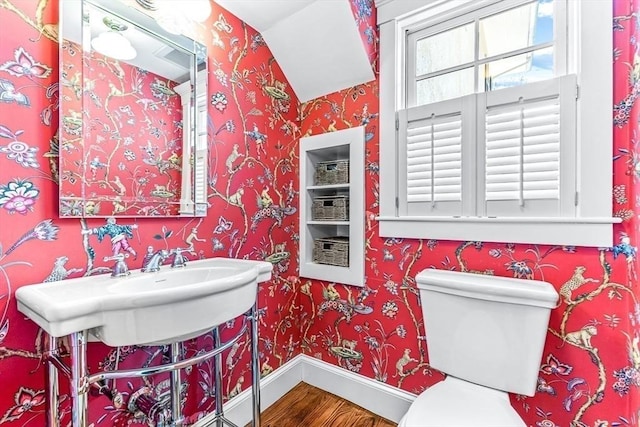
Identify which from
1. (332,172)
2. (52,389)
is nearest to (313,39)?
(332,172)

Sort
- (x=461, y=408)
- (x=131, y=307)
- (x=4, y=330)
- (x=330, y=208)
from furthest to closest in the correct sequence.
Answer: (x=330, y=208), (x=461, y=408), (x=4, y=330), (x=131, y=307)

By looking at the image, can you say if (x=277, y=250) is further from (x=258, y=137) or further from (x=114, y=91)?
(x=114, y=91)

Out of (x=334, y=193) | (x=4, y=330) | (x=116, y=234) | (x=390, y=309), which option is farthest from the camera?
(x=334, y=193)

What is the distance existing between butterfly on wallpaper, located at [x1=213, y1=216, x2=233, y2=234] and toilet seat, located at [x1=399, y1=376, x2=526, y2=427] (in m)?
1.05

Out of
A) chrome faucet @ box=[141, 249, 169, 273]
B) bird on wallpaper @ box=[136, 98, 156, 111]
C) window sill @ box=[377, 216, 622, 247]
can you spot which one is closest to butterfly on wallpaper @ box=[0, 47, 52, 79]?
bird on wallpaper @ box=[136, 98, 156, 111]

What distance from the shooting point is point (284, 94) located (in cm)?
176

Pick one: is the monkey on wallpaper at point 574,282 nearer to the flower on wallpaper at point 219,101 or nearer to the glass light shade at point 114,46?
the flower on wallpaper at point 219,101

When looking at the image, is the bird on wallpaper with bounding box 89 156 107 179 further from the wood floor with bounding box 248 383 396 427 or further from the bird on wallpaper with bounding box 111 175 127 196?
the wood floor with bounding box 248 383 396 427

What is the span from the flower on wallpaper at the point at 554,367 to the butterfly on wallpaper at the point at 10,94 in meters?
1.99

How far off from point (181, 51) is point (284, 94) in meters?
0.62

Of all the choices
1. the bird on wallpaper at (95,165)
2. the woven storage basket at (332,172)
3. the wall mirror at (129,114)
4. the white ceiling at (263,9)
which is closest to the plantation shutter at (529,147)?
the woven storage basket at (332,172)

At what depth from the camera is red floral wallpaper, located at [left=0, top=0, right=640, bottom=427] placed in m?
0.89

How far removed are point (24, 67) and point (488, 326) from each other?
5.67ft

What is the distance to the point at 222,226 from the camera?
4.69 ft
